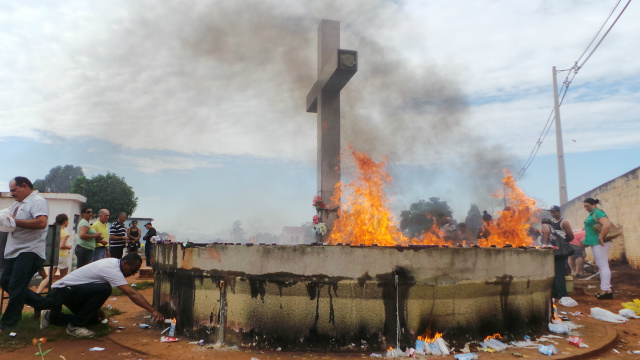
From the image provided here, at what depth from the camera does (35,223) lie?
192 inches

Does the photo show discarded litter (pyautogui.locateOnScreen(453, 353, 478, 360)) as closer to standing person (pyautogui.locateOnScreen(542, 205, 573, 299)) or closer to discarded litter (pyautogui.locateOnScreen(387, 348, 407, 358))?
discarded litter (pyautogui.locateOnScreen(387, 348, 407, 358))

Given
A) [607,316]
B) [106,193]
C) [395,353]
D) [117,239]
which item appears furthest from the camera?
[106,193]

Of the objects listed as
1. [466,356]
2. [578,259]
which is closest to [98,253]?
[466,356]

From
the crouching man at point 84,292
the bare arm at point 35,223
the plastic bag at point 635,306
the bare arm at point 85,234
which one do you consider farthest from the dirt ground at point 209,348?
the bare arm at point 85,234

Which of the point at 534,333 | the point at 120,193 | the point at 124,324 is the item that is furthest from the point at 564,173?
the point at 120,193

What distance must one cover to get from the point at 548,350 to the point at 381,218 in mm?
→ 4034

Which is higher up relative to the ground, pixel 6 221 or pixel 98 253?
pixel 6 221

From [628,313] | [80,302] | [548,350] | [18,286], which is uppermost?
[18,286]

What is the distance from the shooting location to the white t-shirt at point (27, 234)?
4914 mm

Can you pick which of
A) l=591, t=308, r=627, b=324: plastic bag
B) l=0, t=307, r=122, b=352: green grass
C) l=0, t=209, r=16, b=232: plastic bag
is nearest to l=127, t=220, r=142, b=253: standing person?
l=0, t=307, r=122, b=352: green grass

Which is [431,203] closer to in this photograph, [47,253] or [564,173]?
[564,173]

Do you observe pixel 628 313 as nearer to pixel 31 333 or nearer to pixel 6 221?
pixel 31 333

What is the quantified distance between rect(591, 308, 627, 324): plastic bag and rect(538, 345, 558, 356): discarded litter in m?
2.67

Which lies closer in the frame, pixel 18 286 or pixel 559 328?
pixel 18 286
